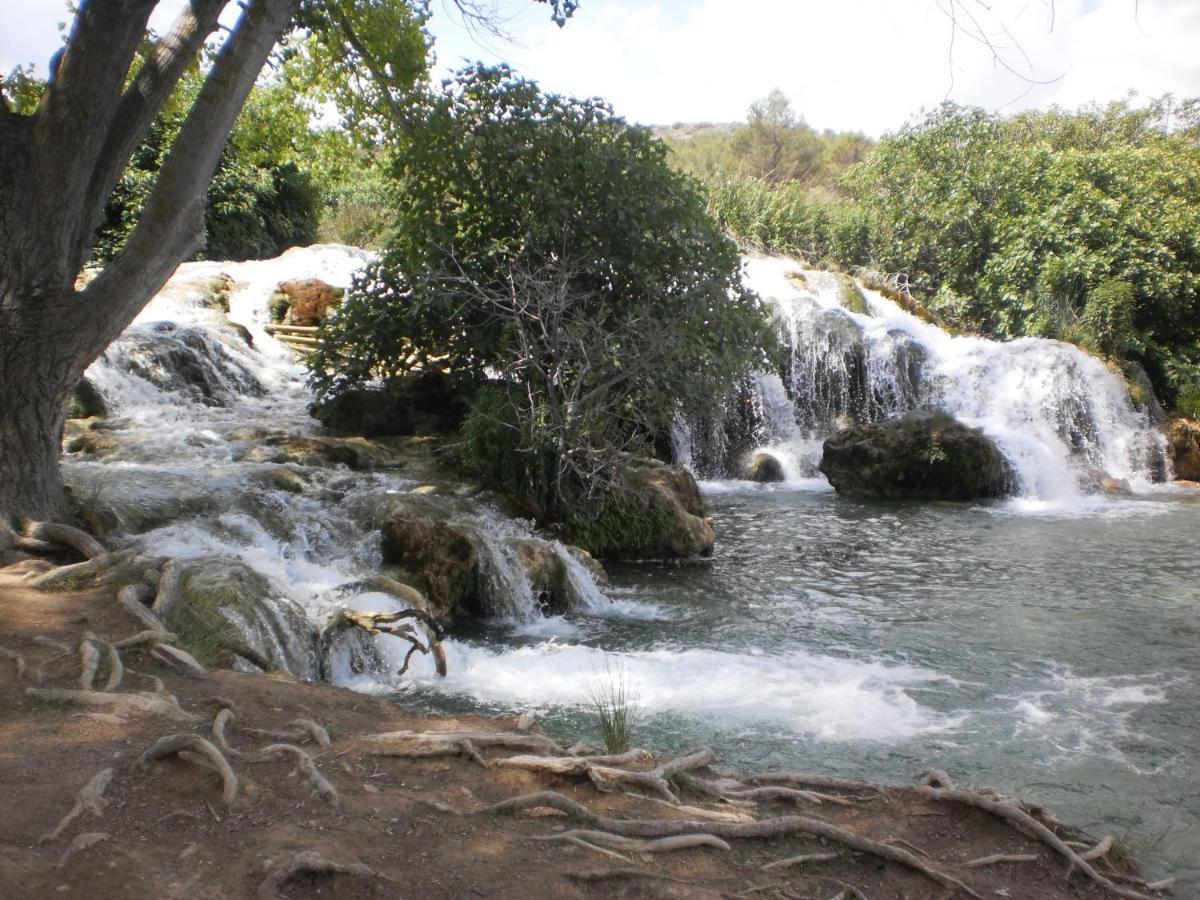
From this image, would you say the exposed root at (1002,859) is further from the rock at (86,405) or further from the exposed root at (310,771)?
the rock at (86,405)

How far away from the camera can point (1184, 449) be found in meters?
19.0

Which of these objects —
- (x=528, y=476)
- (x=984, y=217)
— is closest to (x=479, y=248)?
(x=528, y=476)

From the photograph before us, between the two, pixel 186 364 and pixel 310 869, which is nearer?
pixel 310 869

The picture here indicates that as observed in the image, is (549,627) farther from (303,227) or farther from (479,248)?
(303,227)

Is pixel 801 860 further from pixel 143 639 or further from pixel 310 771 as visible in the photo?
pixel 143 639

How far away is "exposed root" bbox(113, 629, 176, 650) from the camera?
18.7 ft

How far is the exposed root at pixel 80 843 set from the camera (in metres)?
3.43

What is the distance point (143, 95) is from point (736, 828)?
6375mm

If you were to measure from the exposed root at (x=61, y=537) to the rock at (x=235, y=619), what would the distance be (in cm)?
63

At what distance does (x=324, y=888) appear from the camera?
137 inches

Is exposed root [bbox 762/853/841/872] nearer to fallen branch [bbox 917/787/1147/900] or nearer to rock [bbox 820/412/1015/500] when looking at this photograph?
fallen branch [bbox 917/787/1147/900]

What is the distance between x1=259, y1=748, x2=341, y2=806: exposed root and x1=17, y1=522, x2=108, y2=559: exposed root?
342 centimetres

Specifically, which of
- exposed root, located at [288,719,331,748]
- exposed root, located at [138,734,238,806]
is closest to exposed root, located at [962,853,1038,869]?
exposed root, located at [288,719,331,748]

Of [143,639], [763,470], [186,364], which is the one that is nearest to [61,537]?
[143,639]
